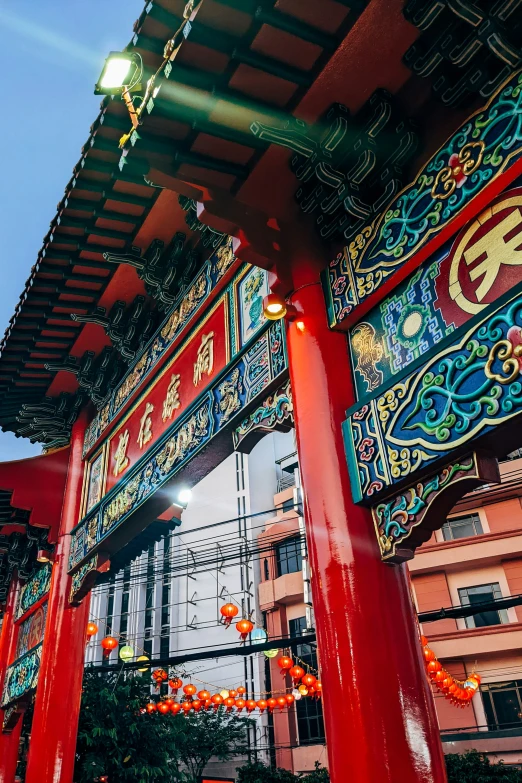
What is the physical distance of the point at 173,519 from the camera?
8719 mm

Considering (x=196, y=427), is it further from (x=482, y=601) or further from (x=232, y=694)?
(x=482, y=601)

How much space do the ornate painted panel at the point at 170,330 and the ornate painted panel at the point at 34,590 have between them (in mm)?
2765

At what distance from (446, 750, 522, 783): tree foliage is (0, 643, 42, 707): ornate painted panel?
1106 centimetres

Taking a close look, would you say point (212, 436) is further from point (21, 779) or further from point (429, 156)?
point (21, 779)

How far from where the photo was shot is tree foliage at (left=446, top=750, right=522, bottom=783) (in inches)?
577

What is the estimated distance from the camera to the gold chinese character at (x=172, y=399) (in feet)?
19.1

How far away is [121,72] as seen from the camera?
12.3 feet

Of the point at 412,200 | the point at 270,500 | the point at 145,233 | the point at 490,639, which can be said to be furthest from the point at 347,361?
the point at 270,500

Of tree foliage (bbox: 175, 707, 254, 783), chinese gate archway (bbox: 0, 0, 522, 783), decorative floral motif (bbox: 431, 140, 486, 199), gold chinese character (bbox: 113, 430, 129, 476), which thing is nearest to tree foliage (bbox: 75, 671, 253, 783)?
tree foliage (bbox: 175, 707, 254, 783)

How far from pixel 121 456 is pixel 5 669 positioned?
6509 millimetres

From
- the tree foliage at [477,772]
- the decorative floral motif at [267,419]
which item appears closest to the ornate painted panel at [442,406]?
the decorative floral motif at [267,419]

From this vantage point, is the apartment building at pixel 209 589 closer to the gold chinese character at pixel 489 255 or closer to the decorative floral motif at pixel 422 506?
the decorative floral motif at pixel 422 506

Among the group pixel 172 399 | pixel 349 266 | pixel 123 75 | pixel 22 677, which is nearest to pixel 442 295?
pixel 349 266

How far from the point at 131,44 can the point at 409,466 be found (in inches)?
117
